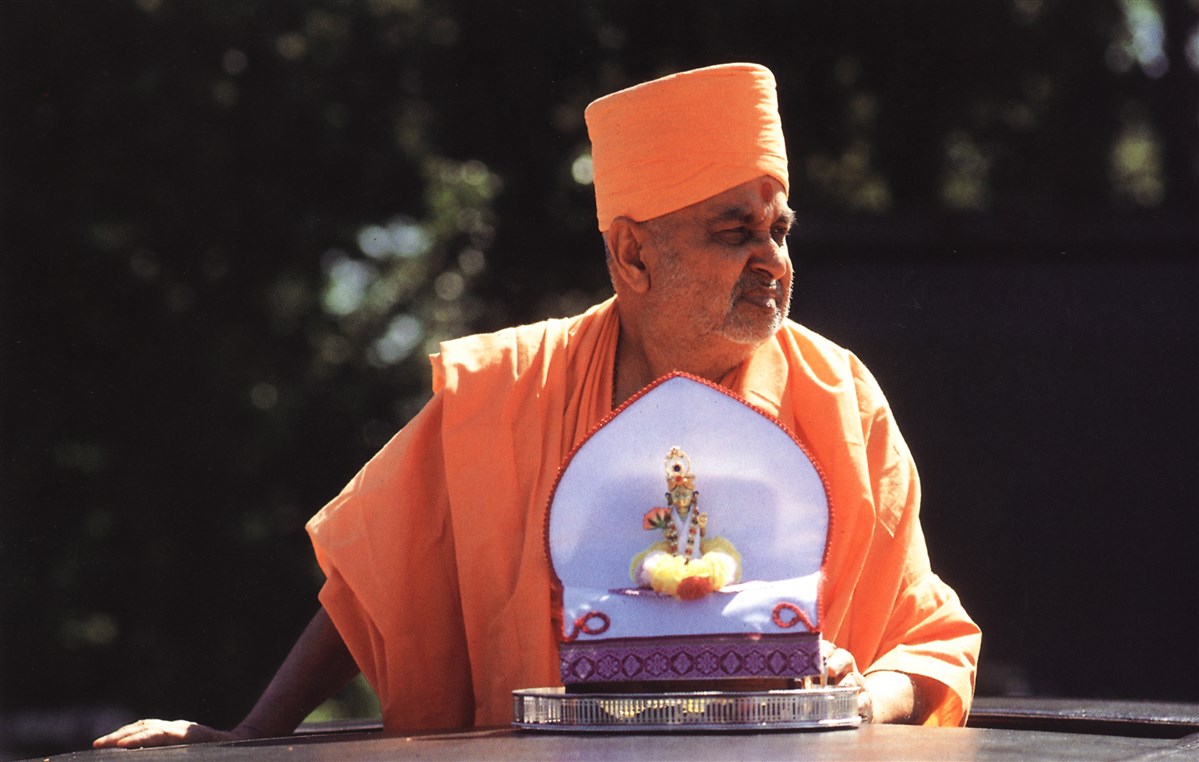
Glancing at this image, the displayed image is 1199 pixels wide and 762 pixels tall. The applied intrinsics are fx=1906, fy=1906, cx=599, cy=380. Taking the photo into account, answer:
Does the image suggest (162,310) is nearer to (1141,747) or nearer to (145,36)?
(145,36)

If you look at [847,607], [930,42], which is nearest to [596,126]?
[847,607]

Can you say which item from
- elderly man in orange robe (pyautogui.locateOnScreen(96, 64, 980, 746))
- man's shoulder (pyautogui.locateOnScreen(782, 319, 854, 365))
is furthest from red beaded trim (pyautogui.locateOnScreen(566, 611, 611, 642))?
man's shoulder (pyautogui.locateOnScreen(782, 319, 854, 365))

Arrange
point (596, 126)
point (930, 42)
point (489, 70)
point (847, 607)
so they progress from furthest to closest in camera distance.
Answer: point (930, 42), point (489, 70), point (596, 126), point (847, 607)

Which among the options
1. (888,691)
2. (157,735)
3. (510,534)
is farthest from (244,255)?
(888,691)

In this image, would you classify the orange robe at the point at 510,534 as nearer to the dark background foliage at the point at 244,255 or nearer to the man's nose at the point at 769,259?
the man's nose at the point at 769,259

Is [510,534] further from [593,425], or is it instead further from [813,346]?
[813,346]

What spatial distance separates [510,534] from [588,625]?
583 millimetres

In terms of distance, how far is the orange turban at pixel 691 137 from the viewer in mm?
3105

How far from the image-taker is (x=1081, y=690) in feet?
19.9

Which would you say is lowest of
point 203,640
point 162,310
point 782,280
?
point 203,640

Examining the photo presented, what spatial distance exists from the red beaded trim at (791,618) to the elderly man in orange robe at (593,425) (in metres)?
0.51

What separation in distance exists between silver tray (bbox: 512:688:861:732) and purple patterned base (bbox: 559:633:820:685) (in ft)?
0.10

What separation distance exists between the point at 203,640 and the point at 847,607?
5.57 m

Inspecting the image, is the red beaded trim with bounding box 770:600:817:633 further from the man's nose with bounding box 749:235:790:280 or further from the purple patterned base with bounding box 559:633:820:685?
the man's nose with bounding box 749:235:790:280
